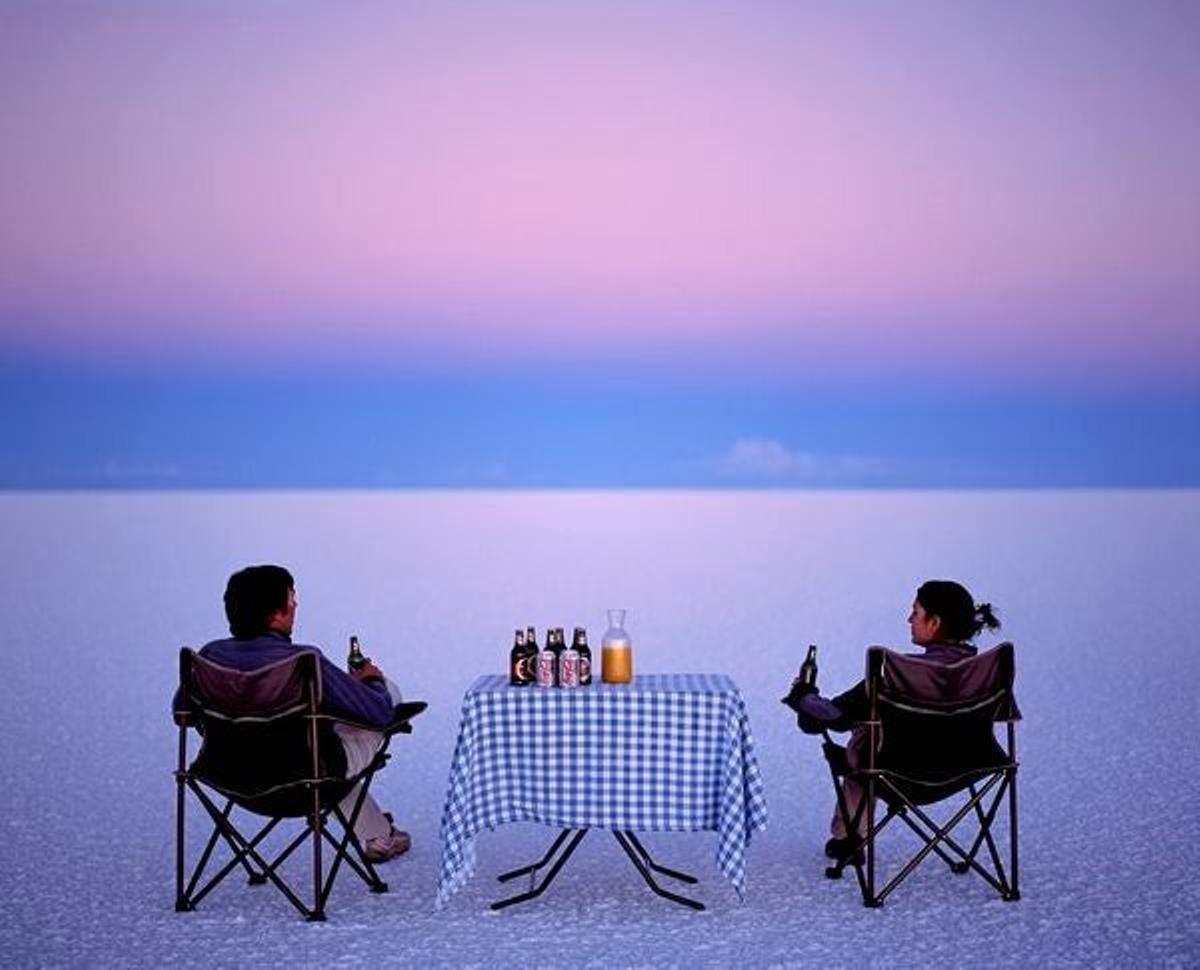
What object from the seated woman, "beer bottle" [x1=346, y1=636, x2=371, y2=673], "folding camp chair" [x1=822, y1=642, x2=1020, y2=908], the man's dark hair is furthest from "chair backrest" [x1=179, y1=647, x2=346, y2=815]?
"folding camp chair" [x1=822, y1=642, x2=1020, y2=908]

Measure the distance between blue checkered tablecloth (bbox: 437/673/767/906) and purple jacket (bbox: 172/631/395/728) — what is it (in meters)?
0.33

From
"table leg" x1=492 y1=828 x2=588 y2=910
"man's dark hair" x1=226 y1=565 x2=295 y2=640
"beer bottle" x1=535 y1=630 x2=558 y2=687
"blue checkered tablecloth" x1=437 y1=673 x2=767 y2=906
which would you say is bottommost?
"table leg" x1=492 y1=828 x2=588 y2=910

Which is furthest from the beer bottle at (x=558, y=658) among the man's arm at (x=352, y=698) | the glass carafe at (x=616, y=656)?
the man's arm at (x=352, y=698)

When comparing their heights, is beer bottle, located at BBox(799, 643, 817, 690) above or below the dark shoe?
above

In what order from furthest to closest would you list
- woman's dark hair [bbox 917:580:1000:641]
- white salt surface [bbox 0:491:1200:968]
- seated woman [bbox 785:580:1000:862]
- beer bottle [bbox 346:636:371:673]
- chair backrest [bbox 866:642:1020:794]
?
beer bottle [bbox 346:636:371:673], woman's dark hair [bbox 917:580:1000:641], seated woman [bbox 785:580:1000:862], chair backrest [bbox 866:642:1020:794], white salt surface [bbox 0:491:1200:968]

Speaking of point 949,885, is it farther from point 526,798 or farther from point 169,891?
point 169,891

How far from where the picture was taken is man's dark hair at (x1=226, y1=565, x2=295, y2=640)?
468 cm

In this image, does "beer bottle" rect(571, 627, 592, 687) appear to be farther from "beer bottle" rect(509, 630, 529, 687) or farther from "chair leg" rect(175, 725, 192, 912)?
"chair leg" rect(175, 725, 192, 912)

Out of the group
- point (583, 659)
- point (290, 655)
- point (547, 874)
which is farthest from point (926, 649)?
point (290, 655)

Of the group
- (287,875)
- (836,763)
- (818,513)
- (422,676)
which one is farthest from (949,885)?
(818,513)

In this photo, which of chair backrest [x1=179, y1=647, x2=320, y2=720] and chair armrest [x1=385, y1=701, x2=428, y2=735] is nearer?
chair backrest [x1=179, y1=647, x2=320, y2=720]

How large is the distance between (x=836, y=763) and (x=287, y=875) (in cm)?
184

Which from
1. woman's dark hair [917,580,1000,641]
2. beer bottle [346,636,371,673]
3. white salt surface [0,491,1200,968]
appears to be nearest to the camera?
white salt surface [0,491,1200,968]

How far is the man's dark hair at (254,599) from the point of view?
4680 mm
